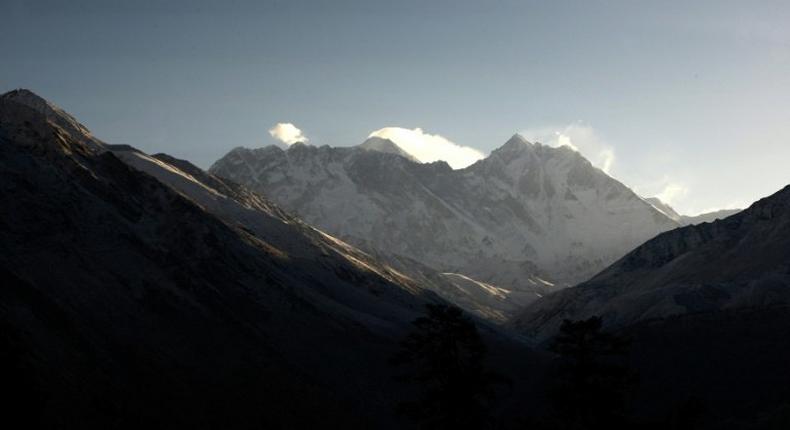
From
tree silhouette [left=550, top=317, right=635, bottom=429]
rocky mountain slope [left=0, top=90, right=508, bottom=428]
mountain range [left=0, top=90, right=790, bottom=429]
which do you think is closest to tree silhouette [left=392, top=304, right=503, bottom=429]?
tree silhouette [left=550, top=317, right=635, bottom=429]

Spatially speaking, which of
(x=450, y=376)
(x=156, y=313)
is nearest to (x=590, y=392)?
(x=450, y=376)

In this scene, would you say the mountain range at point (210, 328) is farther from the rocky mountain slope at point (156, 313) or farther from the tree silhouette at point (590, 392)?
the tree silhouette at point (590, 392)

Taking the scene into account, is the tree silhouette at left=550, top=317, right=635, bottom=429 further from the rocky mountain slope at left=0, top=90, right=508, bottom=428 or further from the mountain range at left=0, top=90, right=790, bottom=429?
the rocky mountain slope at left=0, top=90, right=508, bottom=428

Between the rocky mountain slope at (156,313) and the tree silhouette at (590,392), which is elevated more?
the tree silhouette at (590,392)

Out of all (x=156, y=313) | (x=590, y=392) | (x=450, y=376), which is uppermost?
(x=590, y=392)

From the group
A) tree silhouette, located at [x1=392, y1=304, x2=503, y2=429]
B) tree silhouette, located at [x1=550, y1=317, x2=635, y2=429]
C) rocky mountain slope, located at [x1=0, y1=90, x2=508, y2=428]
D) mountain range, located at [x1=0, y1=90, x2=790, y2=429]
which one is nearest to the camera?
tree silhouette, located at [x1=392, y1=304, x2=503, y2=429]

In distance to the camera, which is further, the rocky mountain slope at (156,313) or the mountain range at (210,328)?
the rocky mountain slope at (156,313)

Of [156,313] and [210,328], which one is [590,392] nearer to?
[156,313]

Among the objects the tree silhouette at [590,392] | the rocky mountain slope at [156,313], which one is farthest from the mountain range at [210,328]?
the tree silhouette at [590,392]

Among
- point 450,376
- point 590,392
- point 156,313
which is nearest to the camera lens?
point 450,376

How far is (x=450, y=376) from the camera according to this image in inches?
1260

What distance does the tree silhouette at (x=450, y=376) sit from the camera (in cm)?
3155

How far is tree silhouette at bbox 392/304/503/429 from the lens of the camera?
3155 cm

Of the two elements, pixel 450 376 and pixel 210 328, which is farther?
pixel 210 328
